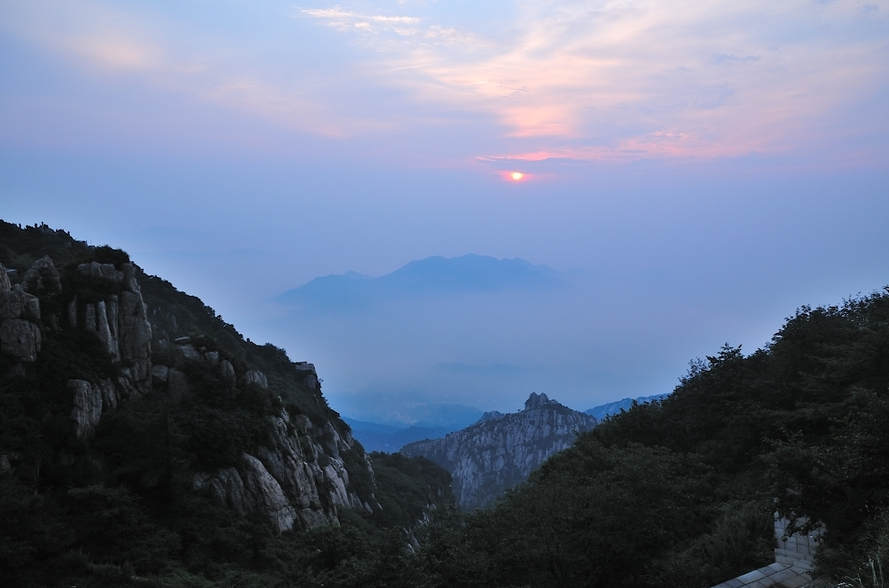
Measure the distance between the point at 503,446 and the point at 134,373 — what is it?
317 ft

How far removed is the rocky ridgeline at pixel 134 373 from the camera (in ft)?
77.6

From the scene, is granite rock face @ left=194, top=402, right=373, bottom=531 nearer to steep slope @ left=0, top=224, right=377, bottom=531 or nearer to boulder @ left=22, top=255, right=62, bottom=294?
steep slope @ left=0, top=224, right=377, bottom=531

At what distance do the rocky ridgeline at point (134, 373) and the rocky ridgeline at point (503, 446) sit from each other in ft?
261

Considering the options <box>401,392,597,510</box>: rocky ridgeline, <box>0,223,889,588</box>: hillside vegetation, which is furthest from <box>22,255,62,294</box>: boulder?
<box>401,392,597,510</box>: rocky ridgeline

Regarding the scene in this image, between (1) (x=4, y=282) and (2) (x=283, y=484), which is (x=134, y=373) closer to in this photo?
(1) (x=4, y=282)

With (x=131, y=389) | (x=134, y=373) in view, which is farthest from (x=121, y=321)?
(x=131, y=389)

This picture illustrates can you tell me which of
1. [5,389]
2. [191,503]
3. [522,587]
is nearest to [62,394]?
[5,389]

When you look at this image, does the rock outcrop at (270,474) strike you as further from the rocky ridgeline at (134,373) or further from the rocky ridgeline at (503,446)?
the rocky ridgeline at (503,446)

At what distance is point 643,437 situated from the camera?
33.4 metres

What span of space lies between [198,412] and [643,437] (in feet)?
80.1

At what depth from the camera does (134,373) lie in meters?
27.4

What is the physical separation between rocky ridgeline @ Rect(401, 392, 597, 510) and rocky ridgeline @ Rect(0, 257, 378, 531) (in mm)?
79437

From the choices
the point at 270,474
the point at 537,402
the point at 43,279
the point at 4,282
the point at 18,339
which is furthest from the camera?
the point at 537,402

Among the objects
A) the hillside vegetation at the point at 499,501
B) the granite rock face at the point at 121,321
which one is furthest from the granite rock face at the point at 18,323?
the granite rock face at the point at 121,321
